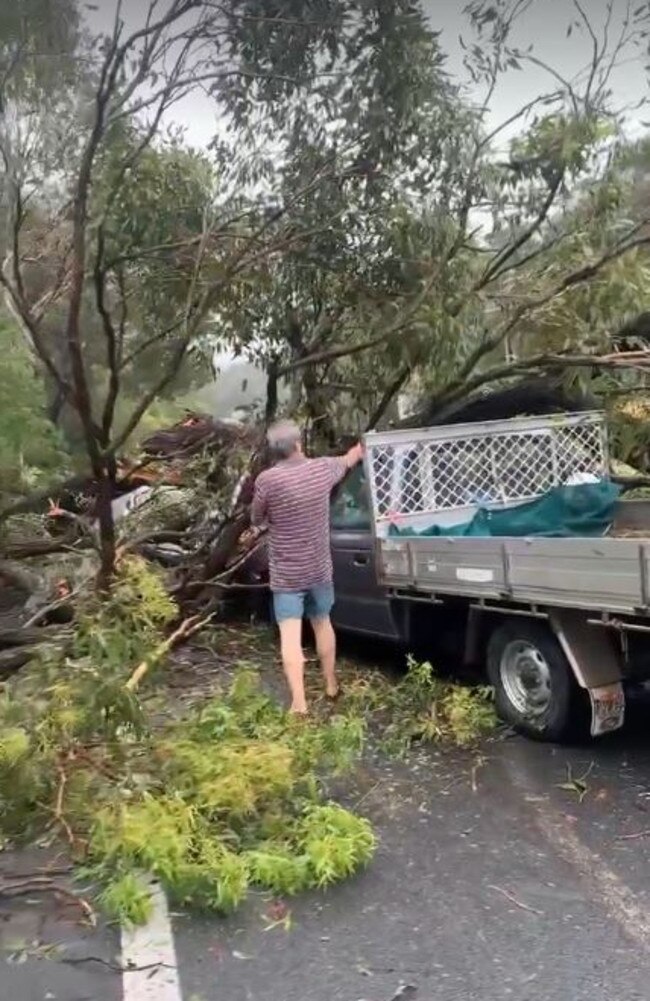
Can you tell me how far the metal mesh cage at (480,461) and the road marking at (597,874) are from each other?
2.65 m

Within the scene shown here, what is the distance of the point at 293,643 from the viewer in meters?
6.26

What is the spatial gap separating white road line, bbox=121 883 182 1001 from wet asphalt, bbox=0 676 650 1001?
0.13 feet

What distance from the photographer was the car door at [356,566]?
729 centimetres

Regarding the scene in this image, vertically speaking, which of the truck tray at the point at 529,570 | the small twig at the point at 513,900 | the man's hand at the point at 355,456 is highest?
the man's hand at the point at 355,456

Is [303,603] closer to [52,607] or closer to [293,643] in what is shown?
[293,643]

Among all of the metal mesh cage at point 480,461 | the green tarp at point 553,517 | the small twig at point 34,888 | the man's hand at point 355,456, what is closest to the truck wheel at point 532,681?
the green tarp at point 553,517

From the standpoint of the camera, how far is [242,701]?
5.63 metres

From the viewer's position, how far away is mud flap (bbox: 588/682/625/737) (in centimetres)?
543

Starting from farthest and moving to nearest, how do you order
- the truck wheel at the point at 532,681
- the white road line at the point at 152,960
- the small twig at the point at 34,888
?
the truck wheel at the point at 532,681, the small twig at the point at 34,888, the white road line at the point at 152,960

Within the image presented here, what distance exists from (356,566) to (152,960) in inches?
164

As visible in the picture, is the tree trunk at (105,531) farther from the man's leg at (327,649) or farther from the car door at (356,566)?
the car door at (356,566)

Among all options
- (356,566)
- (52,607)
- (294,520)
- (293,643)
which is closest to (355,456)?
(294,520)

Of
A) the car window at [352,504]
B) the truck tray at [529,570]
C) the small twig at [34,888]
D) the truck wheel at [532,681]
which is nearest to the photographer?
the small twig at [34,888]

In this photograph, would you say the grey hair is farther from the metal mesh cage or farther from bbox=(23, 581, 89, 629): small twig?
bbox=(23, 581, 89, 629): small twig
